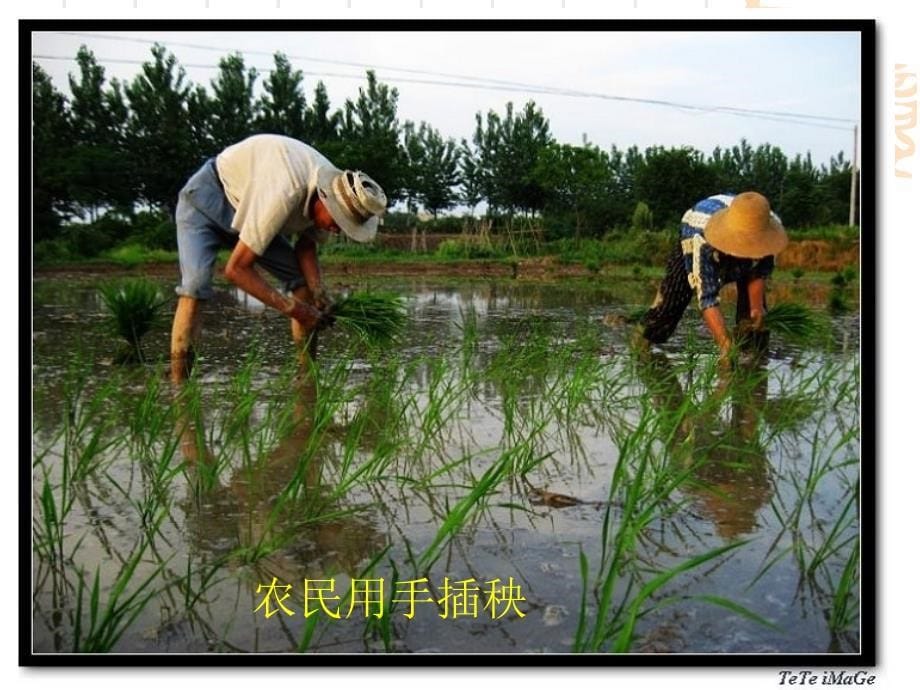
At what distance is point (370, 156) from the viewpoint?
8.88ft

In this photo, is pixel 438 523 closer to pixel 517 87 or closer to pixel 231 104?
pixel 517 87

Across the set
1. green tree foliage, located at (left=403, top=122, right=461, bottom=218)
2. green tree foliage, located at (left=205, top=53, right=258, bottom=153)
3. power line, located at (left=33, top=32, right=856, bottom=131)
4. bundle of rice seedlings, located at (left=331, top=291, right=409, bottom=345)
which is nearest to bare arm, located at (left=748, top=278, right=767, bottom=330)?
power line, located at (left=33, top=32, right=856, bottom=131)

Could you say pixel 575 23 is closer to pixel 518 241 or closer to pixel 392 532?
pixel 392 532

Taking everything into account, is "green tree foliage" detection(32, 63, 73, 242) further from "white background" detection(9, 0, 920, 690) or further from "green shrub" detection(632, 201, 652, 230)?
"green shrub" detection(632, 201, 652, 230)

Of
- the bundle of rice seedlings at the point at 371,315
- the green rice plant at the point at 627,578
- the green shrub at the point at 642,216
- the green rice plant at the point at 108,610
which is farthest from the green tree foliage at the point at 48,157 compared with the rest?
the green shrub at the point at 642,216

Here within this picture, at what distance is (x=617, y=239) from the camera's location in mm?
3764

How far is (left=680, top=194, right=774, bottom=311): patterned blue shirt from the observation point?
3.15 metres

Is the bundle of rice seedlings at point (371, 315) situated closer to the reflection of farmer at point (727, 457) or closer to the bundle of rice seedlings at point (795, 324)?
the reflection of farmer at point (727, 457)

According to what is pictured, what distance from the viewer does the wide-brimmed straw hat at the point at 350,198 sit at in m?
2.43

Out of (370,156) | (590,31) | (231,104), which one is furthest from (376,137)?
(590,31)

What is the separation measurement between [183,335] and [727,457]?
185 centimetres

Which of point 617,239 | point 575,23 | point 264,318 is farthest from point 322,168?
point 264,318

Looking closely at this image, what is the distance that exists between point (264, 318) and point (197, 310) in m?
1.57

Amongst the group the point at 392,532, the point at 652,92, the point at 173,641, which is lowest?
the point at 173,641
